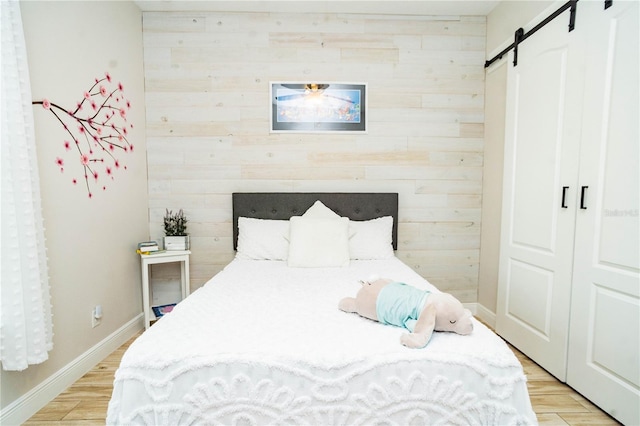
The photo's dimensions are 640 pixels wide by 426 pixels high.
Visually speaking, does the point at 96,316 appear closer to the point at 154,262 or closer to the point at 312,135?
the point at 154,262

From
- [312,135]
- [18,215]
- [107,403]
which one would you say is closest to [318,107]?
[312,135]

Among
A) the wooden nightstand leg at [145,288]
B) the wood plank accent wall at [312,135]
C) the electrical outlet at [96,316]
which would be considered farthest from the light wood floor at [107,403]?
the wood plank accent wall at [312,135]

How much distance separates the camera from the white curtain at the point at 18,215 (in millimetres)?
1509

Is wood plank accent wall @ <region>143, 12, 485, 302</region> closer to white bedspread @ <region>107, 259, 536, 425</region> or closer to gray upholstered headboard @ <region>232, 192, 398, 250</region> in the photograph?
gray upholstered headboard @ <region>232, 192, 398, 250</region>

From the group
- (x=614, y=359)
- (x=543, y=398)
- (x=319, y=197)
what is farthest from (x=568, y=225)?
(x=319, y=197)

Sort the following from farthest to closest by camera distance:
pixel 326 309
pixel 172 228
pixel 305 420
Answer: pixel 172 228 < pixel 326 309 < pixel 305 420

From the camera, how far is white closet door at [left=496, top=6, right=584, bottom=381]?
6.64 ft

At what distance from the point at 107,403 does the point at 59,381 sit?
0.35m

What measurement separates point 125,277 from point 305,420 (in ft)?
7.11

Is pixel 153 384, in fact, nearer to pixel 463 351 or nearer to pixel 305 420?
pixel 305 420

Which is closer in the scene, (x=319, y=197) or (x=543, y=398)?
(x=543, y=398)

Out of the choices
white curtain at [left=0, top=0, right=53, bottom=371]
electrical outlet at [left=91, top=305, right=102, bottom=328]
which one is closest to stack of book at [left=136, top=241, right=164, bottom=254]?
electrical outlet at [left=91, top=305, right=102, bottom=328]

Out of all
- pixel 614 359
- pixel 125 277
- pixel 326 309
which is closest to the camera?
pixel 326 309

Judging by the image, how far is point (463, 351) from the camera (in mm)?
1223
